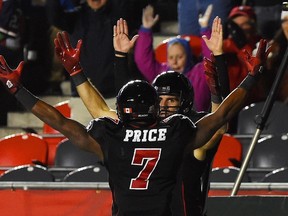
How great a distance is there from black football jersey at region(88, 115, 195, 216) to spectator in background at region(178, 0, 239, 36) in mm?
4743

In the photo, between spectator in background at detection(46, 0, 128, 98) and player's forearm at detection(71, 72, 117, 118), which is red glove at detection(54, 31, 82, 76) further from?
spectator in background at detection(46, 0, 128, 98)

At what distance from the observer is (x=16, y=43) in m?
11.1

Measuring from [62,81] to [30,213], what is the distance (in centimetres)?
404

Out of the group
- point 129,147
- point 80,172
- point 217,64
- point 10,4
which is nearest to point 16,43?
point 10,4

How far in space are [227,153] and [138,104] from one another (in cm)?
328

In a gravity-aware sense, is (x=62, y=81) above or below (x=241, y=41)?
below

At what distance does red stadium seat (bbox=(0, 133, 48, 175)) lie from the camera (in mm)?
9438

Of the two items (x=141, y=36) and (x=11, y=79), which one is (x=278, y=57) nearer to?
(x=141, y=36)

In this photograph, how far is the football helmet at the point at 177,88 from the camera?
A: 597 cm

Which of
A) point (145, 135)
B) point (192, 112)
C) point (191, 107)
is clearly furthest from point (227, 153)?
point (145, 135)

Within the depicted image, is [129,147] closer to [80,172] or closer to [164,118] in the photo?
[164,118]

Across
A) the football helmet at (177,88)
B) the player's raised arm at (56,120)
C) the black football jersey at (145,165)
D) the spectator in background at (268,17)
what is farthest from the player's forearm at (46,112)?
the spectator in background at (268,17)

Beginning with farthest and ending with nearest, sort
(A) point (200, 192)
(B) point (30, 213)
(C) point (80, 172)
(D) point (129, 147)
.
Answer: (C) point (80, 172)
(B) point (30, 213)
(A) point (200, 192)
(D) point (129, 147)

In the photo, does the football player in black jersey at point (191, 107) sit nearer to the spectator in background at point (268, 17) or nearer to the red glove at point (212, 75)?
the red glove at point (212, 75)
